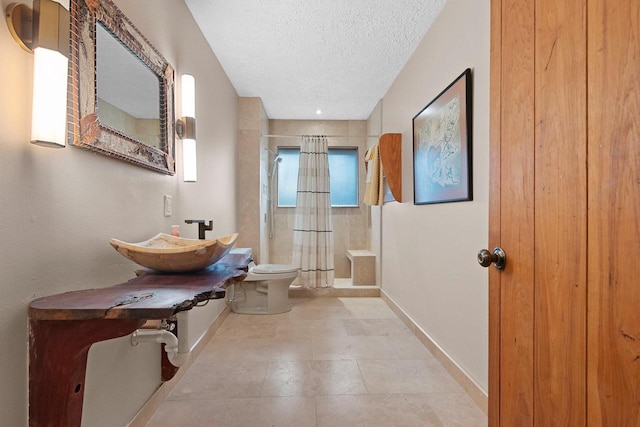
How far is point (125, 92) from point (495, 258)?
5.03 feet

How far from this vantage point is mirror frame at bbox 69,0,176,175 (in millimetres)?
1027

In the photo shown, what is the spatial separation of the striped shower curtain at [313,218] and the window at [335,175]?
0.94m

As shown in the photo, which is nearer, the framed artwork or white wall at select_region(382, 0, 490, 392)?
white wall at select_region(382, 0, 490, 392)

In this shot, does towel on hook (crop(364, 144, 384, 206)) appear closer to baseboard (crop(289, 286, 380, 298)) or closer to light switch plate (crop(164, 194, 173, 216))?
baseboard (crop(289, 286, 380, 298))

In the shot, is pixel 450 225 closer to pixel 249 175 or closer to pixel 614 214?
pixel 614 214

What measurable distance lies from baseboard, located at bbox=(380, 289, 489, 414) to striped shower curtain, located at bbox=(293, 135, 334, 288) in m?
1.13

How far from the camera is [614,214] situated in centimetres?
63

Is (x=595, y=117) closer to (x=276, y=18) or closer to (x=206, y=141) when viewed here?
(x=276, y=18)

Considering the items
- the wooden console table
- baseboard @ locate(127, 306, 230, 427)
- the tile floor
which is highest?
the wooden console table

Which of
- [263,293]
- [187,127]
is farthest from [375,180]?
[187,127]

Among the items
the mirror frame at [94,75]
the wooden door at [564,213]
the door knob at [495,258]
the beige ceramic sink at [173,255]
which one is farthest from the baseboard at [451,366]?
the mirror frame at [94,75]

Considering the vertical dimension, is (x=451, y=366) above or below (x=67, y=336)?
below

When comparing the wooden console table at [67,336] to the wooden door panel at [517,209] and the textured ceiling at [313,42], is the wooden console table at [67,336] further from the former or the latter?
the textured ceiling at [313,42]

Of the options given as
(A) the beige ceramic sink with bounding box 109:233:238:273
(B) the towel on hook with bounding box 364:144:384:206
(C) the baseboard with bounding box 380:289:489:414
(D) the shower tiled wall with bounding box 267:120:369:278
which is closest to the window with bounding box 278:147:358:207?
(D) the shower tiled wall with bounding box 267:120:369:278
